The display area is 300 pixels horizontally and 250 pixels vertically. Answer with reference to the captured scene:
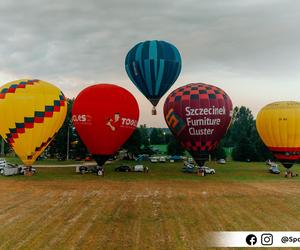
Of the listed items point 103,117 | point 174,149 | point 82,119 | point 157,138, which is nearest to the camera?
point 103,117

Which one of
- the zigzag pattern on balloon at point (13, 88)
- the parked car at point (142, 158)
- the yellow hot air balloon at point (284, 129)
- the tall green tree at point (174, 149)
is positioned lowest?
the parked car at point (142, 158)

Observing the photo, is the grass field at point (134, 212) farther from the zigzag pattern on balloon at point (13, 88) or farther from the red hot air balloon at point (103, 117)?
the zigzag pattern on balloon at point (13, 88)

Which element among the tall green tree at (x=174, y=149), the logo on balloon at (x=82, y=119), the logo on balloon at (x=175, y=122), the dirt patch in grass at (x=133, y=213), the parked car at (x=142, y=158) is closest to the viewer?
the dirt patch in grass at (x=133, y=213)

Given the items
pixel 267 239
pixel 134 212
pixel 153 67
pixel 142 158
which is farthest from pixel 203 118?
pixel 142 158

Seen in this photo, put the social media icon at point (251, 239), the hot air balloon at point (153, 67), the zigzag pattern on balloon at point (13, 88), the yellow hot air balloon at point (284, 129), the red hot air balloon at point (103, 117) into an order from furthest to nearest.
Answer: the hot air balloon at point (153, 67) → the yellow hot air balloon at point (284, 129) → the red hot air balloon at point (103, 117) → the zigzag pattern on balloon at point (13, 88) → the social media icon at point (251, 239)

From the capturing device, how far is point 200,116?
3192cm

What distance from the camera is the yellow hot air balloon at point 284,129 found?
33000 millimetres

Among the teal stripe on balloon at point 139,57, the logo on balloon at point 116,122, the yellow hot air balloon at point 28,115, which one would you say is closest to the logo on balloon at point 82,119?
the logo on balloon at point 116,122

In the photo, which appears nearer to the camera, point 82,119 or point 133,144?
point 82,119

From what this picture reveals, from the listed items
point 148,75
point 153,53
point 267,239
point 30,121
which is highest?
point 153,53

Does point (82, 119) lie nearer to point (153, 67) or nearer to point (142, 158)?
point (153, 67)

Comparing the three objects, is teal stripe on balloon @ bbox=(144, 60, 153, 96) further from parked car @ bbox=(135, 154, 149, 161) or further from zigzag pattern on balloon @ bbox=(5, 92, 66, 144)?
parked car @ bbox=(135, 154, 149, 161)

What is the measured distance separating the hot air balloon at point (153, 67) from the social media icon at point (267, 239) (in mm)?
23048

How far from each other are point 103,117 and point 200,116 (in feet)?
29.5
